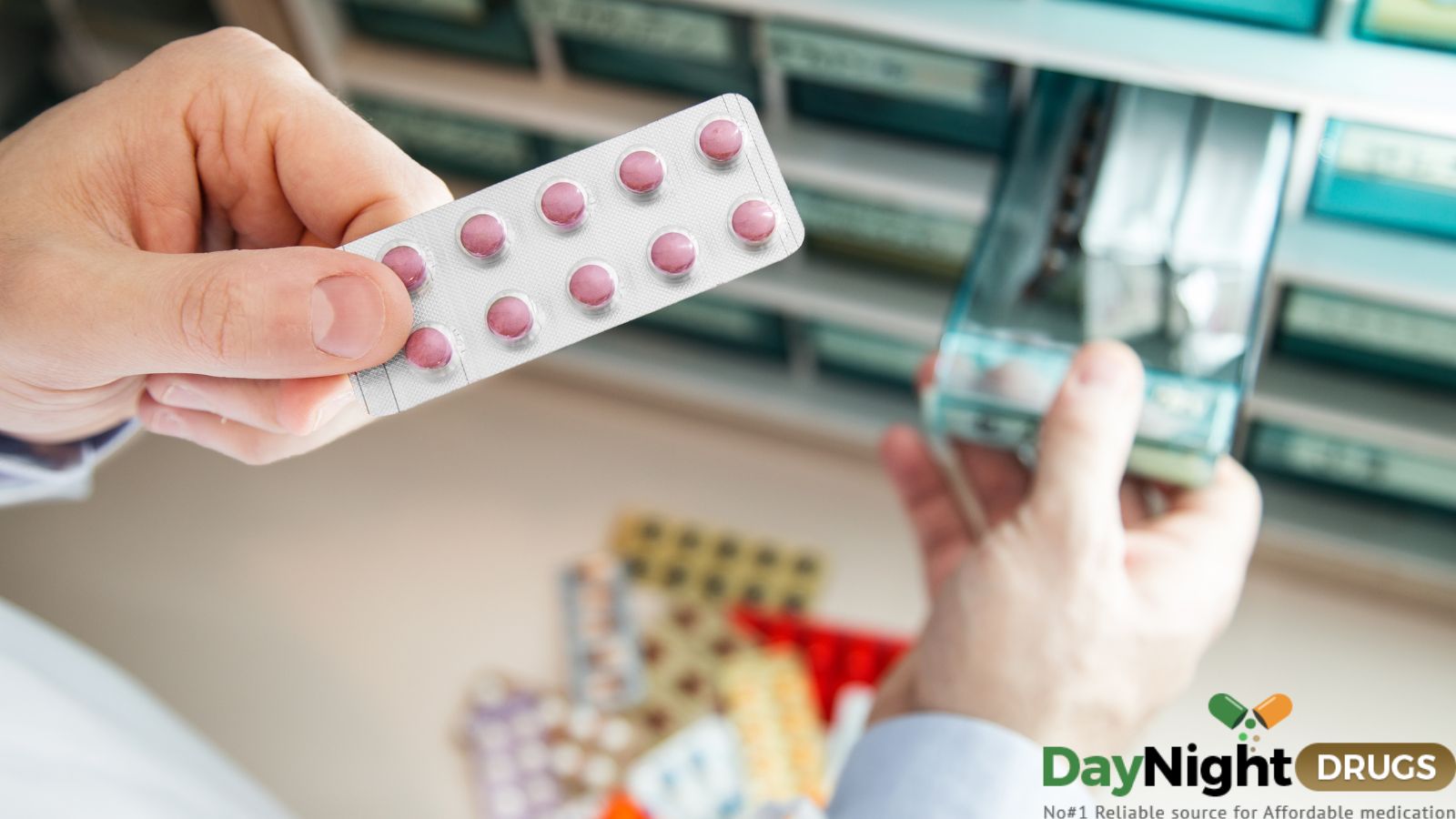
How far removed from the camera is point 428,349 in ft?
1.84

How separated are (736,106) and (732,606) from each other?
0.70 m

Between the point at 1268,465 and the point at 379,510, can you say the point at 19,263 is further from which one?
the point at 1268,465

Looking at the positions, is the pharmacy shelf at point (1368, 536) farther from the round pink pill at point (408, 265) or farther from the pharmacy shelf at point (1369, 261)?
the round pink pill at point (408, 265)

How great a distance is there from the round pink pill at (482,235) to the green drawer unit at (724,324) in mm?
578

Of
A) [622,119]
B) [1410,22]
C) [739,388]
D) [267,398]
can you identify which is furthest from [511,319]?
[739,388]

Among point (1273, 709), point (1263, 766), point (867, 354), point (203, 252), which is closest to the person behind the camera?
point (203, 252)

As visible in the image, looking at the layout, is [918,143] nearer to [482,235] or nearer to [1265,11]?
[1265,11]

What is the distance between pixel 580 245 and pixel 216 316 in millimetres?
159

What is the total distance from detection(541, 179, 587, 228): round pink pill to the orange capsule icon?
716 mm

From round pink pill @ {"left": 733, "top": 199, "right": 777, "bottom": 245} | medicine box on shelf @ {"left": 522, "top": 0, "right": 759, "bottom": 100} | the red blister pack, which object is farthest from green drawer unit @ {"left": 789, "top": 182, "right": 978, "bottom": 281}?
round pink pill @ {"left": 733, "top": 199, "right": 777, "bottom": 245}

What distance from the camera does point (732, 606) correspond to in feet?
3.88

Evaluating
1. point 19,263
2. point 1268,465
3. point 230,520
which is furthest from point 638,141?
point 230,520

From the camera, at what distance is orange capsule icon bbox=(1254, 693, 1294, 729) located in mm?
1006

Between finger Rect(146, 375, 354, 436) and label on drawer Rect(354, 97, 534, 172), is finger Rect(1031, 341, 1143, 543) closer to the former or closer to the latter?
finger Rect(146, 375, 354, 436)
